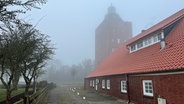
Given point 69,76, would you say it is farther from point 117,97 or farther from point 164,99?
point 164,99

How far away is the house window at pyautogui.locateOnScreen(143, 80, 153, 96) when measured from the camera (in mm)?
12500

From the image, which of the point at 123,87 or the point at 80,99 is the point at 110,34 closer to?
the point at 80,99

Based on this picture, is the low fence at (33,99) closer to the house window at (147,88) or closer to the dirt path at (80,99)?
the dirt path at (80,99)

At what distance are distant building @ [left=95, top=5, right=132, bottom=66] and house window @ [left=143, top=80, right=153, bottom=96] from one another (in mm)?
54083

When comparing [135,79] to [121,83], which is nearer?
[135,79]

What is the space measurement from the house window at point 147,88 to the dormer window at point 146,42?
4.14 m

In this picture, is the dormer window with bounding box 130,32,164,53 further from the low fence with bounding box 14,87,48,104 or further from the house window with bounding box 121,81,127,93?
the low fence with bounding box 14,87,48,104

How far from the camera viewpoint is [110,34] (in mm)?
71312

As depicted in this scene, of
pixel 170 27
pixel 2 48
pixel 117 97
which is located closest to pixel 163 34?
pixel 170 27

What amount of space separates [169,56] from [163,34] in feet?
10.1

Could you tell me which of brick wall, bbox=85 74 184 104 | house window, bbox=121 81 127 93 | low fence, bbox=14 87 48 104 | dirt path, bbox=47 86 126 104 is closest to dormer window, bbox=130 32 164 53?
brick wall, bbox=85 74 184 104

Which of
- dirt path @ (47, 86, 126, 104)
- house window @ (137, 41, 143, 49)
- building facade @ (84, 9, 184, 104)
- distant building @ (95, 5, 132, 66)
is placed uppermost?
distant building @ (95, 5, 132, 66)

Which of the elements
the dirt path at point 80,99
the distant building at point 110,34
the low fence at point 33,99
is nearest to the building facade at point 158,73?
the dirt path at point 80,99

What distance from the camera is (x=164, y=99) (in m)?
10.8
